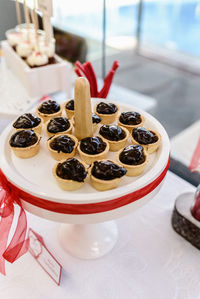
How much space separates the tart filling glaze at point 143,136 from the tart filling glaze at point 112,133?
1.2 inches

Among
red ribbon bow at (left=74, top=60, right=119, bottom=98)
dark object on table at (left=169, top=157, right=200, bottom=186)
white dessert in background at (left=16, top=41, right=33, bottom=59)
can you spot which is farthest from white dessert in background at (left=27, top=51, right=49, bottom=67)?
dark object on table at (left=169, top=157, right=200, bottom=186)

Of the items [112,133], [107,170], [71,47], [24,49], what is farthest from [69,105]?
[71,47]

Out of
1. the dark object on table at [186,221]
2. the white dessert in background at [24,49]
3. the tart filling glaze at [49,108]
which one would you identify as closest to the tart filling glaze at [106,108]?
the tart filling glaze at [49,108]

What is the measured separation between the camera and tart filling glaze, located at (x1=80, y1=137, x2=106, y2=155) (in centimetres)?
66

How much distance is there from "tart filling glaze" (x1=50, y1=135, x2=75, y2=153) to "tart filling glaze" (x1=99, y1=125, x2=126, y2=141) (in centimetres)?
8

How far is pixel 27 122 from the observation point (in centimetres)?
72

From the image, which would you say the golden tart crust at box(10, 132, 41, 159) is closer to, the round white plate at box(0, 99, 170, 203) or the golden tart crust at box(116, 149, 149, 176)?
the round white plate at box(0, 99, 170, 203)

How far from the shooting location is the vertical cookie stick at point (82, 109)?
2.06 feet

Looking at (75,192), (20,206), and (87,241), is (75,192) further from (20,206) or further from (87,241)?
(87,241)

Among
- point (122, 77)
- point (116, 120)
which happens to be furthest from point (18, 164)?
point (122, 77)

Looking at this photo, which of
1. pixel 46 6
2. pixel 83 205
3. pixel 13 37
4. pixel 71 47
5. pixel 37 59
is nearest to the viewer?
pixel 83 205

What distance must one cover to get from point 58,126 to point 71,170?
158 mm

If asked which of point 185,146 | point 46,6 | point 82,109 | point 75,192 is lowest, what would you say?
point 185,146

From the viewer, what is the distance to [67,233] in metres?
0.85
